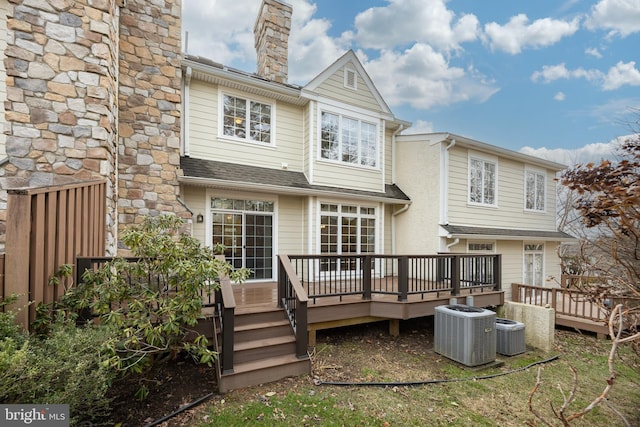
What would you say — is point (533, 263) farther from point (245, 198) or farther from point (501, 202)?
point (245, 198)

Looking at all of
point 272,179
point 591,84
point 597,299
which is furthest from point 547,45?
point 597,299

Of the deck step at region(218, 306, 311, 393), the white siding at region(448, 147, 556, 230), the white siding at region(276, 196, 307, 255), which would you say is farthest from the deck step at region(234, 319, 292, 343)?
the white siding at region(448, 147, 556, 230)

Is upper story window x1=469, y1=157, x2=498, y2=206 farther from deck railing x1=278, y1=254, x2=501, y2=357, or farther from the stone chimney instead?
the stone chimney

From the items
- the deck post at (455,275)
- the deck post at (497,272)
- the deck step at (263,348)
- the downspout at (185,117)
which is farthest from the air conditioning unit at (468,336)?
the downspout at (185,117)

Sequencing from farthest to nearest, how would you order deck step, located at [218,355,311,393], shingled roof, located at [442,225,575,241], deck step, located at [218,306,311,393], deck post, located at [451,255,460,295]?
shingled roof, located at [442,225,575,241], deck post, located at [451,255,460,295], deck step, located at [218,306,311,393], deck step, located at [218,355,311,393]

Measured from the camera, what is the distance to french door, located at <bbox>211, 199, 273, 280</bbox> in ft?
24.6

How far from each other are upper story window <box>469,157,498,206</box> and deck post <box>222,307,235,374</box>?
8981mm

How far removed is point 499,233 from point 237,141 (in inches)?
363

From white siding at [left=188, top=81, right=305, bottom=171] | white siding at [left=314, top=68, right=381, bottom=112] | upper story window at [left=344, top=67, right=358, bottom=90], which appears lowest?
white siding at [left=188, top=81, right=305, bottom=171]

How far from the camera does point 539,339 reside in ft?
21.4

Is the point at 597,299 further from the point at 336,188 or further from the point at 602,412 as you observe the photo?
the point at 336,188

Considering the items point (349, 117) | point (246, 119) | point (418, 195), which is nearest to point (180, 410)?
point (246, 119)

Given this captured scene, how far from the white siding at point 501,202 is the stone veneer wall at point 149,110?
8.08 meters

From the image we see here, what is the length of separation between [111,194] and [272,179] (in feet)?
11.6
